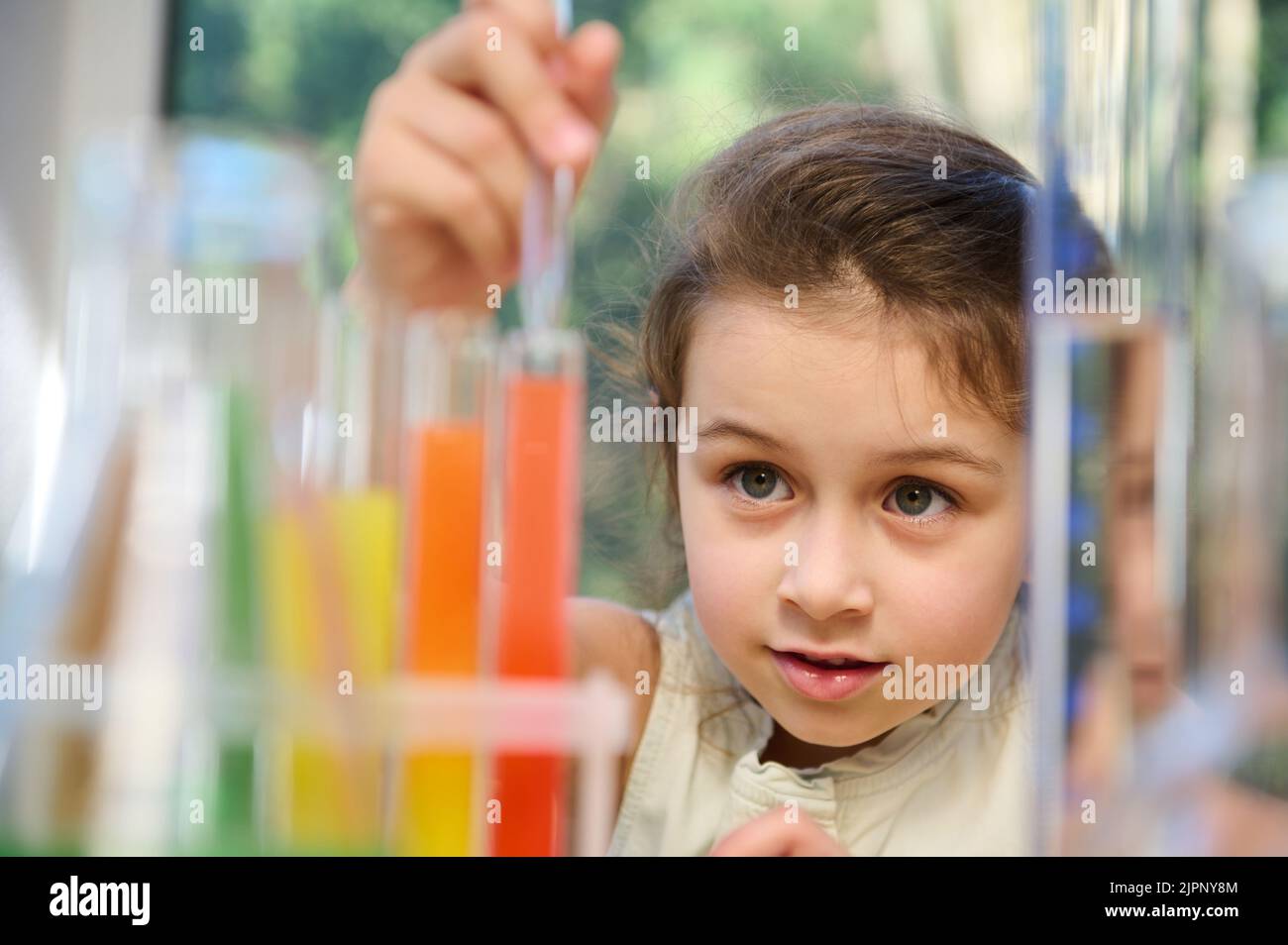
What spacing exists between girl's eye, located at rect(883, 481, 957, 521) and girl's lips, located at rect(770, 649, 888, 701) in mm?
78

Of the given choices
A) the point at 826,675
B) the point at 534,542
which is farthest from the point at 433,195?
the point at 826,675

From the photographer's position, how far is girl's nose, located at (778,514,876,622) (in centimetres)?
61

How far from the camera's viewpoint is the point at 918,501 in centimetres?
65

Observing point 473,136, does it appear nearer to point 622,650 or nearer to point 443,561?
point 443,561

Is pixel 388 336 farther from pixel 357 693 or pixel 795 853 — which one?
pixel 795 853

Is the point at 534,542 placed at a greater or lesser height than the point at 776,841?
greater

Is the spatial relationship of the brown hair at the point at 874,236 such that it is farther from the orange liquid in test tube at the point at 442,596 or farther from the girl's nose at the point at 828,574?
the orange liquid in test tube at the point at 442,596

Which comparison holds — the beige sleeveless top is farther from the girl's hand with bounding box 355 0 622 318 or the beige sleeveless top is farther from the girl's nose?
the girl's hand with bounding box 355 0 622 318

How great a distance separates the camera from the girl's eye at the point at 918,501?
0.64 metres

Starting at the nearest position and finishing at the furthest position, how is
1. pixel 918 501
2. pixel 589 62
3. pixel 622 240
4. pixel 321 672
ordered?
pixel 321 672, pixel 589 62, pixel 918 501, pixel 622 240

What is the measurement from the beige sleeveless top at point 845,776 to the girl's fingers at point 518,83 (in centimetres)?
36

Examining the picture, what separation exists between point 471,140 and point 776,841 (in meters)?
0.33

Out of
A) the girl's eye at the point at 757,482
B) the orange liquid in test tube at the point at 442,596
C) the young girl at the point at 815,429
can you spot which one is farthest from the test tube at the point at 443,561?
the girl's eye at the point at 757,482

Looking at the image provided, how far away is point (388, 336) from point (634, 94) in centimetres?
32
